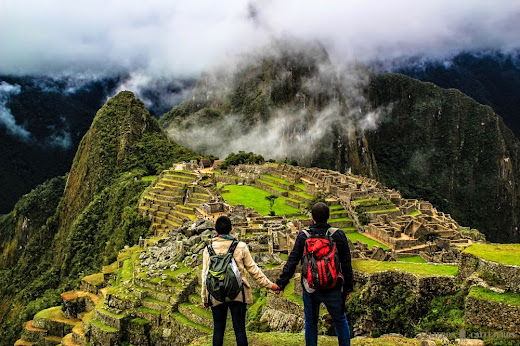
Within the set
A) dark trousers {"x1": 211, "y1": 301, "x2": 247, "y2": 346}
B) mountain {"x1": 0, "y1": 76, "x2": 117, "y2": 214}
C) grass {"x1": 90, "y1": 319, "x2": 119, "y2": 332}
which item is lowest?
grass {"x1": 90, "y1": 319, "x2": 119, "y2": 332}

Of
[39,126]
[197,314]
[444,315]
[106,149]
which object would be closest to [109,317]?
[197,314]

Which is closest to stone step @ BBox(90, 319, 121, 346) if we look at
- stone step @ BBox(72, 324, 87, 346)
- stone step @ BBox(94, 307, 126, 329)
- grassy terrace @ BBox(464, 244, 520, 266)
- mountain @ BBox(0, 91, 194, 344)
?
stone step @ BBox(94, 307, 126, 329)

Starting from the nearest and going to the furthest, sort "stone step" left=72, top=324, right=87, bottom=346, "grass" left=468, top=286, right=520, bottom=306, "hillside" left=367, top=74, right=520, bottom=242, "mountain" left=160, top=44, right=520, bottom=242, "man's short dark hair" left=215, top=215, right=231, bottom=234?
"man's short dark hair" left=215, top=215, right=231, bottom=234, "grass" left=468, top=286, right=520, bottom=306, "stone step" left=72, top=324, right=87, bottom=346, "mountain" left=160, top=44, right=520, bottom=242, "hillside" left=367, top=74, right=520, bottom=242

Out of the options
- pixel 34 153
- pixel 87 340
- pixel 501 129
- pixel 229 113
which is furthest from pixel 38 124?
pixel 501 129

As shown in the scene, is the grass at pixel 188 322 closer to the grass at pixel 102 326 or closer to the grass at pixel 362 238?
the grass at pixel 102 326

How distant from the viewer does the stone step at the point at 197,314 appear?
44.5 ft

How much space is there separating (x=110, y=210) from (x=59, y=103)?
6674cm

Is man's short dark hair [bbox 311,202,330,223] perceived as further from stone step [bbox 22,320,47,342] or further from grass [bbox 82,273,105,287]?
stone step [bbox 22,320,47,342]

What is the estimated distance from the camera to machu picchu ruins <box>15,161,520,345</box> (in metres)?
9.70

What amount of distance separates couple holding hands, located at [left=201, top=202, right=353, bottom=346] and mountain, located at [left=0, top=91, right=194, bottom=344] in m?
29.1

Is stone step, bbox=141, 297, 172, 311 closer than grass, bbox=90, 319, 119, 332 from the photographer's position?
Yes

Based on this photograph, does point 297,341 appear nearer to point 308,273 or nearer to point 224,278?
point 308,273

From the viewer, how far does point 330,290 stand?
6.30 meters

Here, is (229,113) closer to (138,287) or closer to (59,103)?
(59,103)
